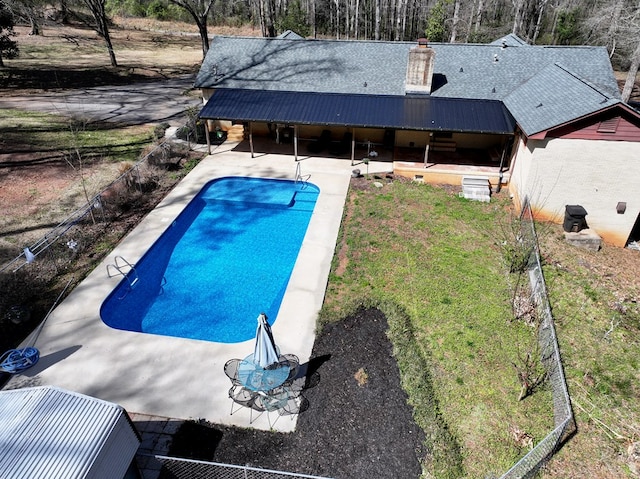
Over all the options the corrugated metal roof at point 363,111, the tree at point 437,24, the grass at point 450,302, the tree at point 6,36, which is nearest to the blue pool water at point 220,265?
the grass at point 450,302

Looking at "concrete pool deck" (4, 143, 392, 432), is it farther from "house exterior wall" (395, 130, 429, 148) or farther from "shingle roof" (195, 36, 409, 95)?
"shingle roof" (195, 36, 409, 95)

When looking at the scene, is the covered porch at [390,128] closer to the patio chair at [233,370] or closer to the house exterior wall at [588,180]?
the house exterior wall at [588,180]

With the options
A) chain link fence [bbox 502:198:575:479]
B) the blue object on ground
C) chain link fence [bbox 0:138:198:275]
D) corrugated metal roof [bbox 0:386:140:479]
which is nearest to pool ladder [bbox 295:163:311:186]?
chain link fence [bbox 0:138:198:275]

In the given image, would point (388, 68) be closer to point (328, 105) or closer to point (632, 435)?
point (328, 105)

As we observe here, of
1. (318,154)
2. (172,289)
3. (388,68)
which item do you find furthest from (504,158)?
(172,289)

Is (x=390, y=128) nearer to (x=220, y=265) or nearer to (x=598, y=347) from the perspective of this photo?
(x=220, y=265)

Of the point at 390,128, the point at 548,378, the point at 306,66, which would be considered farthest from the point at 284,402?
the point at 306,66
